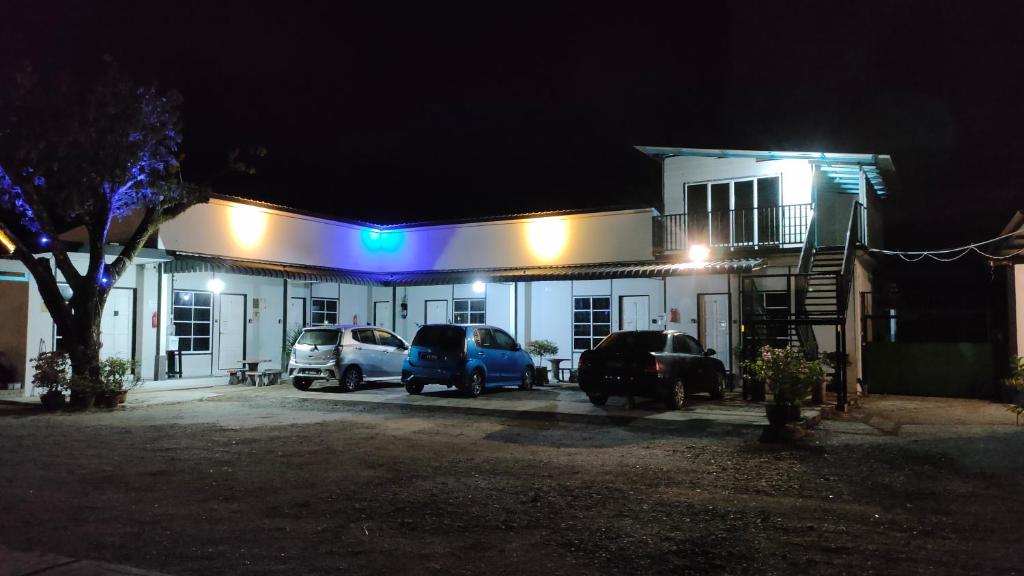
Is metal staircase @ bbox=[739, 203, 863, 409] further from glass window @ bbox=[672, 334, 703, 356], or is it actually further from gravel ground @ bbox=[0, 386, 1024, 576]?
gravel ground @ bbox=[0, 386, 1024, 576]

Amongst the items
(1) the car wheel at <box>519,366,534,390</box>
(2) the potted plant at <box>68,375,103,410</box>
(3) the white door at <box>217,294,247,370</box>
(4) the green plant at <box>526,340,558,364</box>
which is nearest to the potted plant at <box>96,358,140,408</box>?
(2) the potted plant at <box>68,375,103,410</box>

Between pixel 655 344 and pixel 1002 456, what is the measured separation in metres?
6.20

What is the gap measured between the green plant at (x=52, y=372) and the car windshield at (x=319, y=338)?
4835 millimetres

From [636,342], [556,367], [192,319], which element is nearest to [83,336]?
[192,319]

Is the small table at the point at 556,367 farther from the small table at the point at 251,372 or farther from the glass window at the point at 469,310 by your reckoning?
the small table at the point at 251,372

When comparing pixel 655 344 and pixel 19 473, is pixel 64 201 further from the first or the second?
pixel 655 344

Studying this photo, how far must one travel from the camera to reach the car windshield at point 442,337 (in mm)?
15719

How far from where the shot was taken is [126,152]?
14.2 m

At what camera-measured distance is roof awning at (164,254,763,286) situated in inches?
715

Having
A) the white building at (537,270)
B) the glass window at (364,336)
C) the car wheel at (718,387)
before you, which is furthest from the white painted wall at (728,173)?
the glass window at (364,336)

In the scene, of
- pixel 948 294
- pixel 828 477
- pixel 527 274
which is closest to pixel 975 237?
pixel 948 294

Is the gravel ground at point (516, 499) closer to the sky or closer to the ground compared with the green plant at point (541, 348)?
closer to the ground

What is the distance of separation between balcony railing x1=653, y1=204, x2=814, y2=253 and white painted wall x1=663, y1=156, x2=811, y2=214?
40cm

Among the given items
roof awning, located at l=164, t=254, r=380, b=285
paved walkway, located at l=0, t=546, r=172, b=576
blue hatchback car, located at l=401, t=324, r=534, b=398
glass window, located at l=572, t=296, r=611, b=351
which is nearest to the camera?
paved walkway, located at l=0, t=546, r=172, b=576
